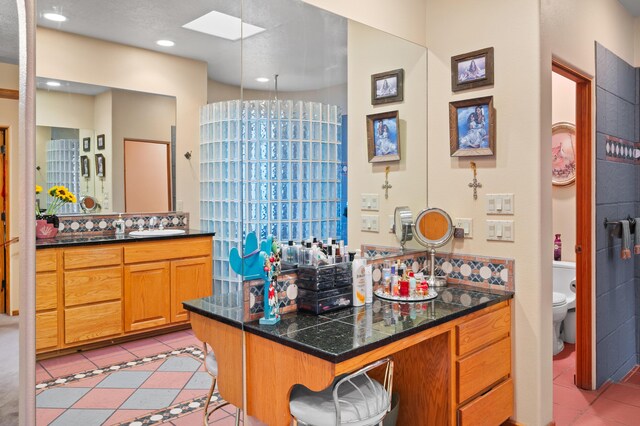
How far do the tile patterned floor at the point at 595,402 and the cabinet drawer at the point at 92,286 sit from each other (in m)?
2.50

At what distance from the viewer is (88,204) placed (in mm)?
1563

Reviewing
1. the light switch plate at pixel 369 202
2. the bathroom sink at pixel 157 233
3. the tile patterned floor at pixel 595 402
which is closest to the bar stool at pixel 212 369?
the bathroom sink at pixel 157 233

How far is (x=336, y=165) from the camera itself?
242 cm

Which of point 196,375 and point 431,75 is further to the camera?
point 431,75

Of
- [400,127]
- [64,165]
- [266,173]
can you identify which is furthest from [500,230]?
[64,165]

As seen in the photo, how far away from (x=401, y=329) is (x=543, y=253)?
1.08 meters

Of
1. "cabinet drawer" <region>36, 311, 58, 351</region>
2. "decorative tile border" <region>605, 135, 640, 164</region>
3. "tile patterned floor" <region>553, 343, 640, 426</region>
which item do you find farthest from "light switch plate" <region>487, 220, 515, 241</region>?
"cabinet drawer" <region>36, 311, 58, 351</region>

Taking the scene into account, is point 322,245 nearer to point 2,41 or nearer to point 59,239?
point 59,239

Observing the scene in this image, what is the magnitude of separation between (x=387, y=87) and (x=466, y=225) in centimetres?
94

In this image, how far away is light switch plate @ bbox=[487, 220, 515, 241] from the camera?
260 centimetres

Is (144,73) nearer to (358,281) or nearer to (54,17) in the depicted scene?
(54,17)

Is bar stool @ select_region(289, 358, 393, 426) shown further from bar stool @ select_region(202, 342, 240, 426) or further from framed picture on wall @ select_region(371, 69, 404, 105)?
framed picture on wall @ select_region(371, 69, 404, 105)

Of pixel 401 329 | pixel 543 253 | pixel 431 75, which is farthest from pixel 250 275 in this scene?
pixel 431 75

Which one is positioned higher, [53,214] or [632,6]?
[632,6]
